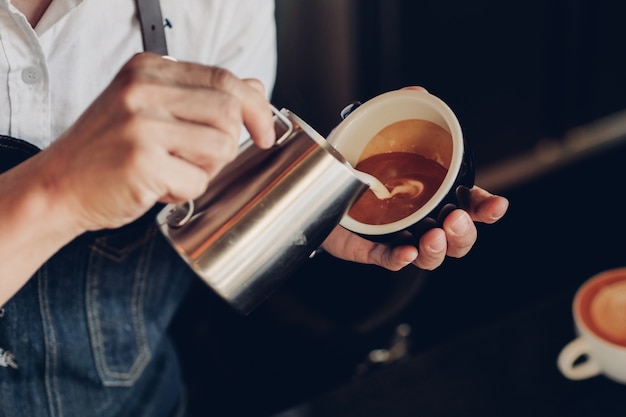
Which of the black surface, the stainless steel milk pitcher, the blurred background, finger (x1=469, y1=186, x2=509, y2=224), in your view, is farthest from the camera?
the blurred background

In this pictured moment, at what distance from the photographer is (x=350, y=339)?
151 cm

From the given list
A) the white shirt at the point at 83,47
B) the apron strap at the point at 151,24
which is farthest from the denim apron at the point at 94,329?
the apron strap at the point at 151,24

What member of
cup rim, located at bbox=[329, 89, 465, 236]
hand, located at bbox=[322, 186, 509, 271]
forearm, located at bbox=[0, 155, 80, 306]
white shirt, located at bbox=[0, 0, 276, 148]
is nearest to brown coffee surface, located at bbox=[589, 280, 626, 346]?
hand, located at bbox=[322, 186, 509, 271]

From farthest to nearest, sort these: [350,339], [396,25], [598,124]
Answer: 1. [598,124]
2. [396,25]
3. [350,339]

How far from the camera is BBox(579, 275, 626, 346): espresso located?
3.35 feet

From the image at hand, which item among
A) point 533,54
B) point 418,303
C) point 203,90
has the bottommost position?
point 203,90

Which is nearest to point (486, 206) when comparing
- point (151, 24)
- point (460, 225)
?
point (460, 225)

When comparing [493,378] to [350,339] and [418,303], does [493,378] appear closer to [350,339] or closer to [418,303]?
[350,339]

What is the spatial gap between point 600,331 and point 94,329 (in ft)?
2.44

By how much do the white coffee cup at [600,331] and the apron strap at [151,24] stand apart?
71cm

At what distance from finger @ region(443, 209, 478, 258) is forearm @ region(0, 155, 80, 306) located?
408mm

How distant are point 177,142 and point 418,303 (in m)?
1.64

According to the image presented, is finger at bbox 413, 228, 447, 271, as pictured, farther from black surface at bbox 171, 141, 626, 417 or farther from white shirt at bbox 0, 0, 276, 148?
white shirt at bbox 0, 0, 276, 148

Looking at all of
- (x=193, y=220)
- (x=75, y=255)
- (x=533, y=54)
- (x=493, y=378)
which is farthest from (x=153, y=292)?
(x=533, y=54)
